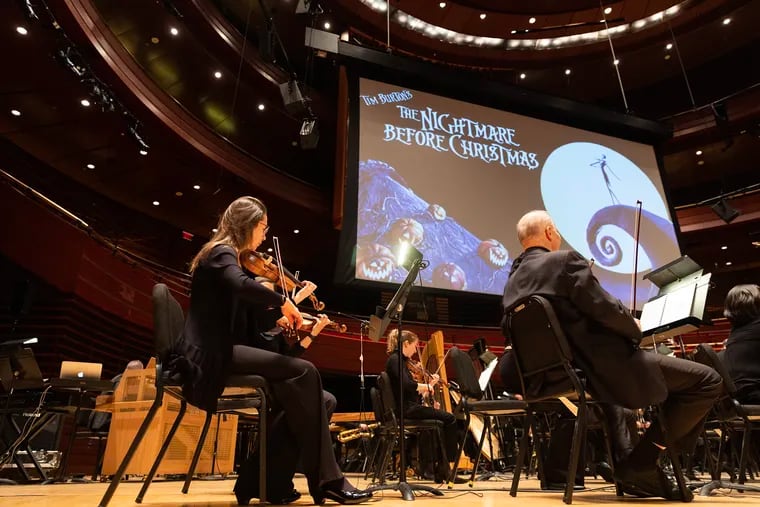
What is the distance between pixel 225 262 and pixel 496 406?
73.3 inches

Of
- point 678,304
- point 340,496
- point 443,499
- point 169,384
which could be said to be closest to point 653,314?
point 678,304

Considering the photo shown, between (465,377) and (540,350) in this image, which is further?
(465,377)

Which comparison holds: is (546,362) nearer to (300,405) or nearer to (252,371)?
(300,405)

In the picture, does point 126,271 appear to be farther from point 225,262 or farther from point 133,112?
point 225,262

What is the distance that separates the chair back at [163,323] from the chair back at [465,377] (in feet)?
6.58

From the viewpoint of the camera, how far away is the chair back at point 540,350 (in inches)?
79.5

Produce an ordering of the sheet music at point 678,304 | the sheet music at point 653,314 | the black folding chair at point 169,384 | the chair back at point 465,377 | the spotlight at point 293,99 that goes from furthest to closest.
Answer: the spotlight at point 293,99
the chair back at point 465,377
the sheet music at point 653,314
the sheet music at point 678,304
the black folding chair at point 169,384

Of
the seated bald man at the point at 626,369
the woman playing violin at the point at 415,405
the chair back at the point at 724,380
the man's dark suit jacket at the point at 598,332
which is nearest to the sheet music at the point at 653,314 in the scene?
the chair back at the point at 724,380

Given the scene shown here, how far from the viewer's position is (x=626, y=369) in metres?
1.96

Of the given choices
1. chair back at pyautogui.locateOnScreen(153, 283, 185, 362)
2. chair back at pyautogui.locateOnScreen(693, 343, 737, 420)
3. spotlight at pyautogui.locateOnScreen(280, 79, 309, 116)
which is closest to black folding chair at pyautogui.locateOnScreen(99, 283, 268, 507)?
chair back at pyautogui.locateOnScreen(153, 283, 185, 362)

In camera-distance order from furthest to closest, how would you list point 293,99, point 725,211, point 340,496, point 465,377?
1. point 725,211
2. point 293,99
3. point 465,377
4. point 340,496

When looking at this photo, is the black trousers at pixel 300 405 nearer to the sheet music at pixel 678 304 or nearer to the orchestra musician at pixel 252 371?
the orchestra musician at pixel 252 371

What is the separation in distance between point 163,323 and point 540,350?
4.77 ft

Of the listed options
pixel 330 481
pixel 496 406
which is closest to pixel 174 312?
pixel 330 481
